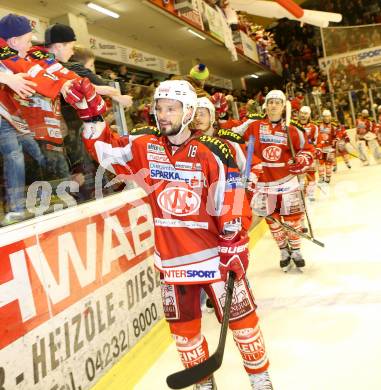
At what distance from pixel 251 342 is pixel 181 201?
0.73m

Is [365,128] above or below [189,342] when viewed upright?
above

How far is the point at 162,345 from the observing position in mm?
3182

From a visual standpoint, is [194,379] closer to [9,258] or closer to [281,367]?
[9,258]

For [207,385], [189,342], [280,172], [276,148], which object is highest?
[276,148]

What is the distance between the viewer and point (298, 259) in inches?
177

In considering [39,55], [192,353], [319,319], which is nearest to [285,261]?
[319,319]

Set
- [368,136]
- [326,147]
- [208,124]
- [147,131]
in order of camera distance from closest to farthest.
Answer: [147,131]
[208,124]
[326,147]
[368,136]

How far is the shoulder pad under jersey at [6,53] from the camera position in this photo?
241cm

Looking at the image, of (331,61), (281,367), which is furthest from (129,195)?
(331,61)

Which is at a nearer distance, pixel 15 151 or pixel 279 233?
pixel 15 151

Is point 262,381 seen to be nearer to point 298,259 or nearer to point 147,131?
point 147,131

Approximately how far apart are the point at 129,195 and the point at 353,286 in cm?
203

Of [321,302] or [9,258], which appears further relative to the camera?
[321,302]

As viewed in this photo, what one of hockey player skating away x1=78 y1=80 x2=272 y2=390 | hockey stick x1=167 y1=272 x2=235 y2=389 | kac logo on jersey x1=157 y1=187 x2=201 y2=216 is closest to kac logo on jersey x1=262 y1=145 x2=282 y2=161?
hockey player skating away x1=78 y1=80 x2=272 y2=390
